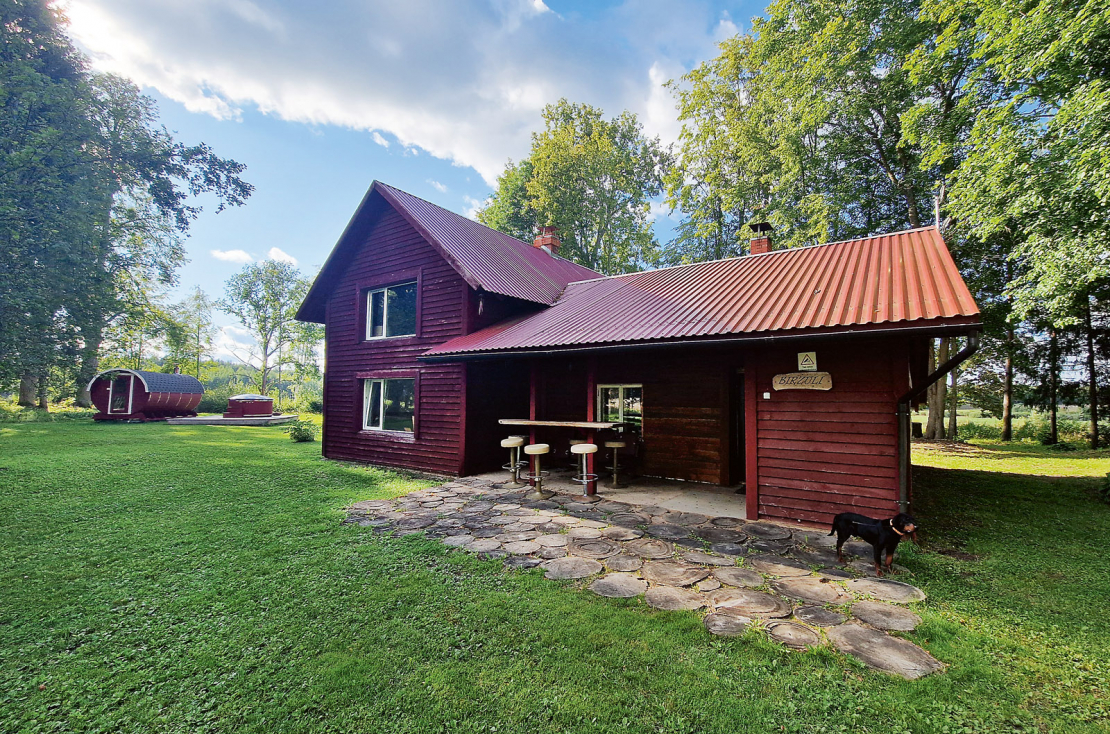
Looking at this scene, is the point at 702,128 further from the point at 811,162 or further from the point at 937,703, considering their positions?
the point at 937,703

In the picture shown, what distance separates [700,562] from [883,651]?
161 cm

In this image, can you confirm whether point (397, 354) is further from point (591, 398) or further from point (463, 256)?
point (591, 398)

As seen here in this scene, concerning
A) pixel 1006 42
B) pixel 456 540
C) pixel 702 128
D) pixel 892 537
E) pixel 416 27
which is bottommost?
pixel 456 540

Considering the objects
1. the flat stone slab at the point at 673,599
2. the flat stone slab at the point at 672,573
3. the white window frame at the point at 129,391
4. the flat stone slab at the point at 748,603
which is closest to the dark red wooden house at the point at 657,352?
the flat stone slab at the point at 672,573

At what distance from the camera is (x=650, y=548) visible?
457cm

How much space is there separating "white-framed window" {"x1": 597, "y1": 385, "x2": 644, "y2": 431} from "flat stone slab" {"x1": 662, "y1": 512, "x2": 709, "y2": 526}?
9.21ft

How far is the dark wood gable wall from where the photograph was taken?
906cm

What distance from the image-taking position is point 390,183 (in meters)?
10.4

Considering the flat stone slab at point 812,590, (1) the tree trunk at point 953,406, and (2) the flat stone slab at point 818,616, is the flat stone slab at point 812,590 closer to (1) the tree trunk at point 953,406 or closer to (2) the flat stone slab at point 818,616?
(2) the flat stone slab at point 818,616

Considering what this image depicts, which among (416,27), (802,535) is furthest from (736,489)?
(416,27)

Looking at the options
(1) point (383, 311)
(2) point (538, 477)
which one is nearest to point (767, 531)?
(2) point (538, 477)

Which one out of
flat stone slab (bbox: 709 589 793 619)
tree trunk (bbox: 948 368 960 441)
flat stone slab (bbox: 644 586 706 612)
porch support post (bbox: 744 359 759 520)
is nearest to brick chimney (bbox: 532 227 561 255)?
porch support post (bbox: 744 359 759 520)

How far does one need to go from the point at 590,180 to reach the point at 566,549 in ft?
74.5

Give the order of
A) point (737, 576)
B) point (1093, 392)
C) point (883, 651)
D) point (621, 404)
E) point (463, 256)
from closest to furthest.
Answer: point (883, 651) < point (737, 576) < point (621, 404) < point (463, 256) < point (1093, 392)
